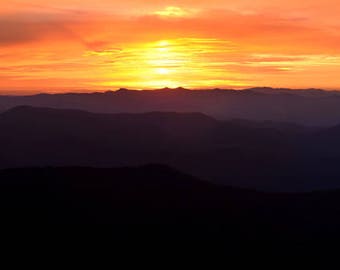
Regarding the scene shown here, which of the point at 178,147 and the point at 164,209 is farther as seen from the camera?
the point at 178,147

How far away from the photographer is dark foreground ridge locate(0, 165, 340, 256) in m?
44.6

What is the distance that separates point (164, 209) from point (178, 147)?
86911 millimetres

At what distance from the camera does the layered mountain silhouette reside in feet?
380

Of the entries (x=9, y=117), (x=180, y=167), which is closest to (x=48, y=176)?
(x=180, y=167)

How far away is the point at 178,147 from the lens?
13588 centimetres

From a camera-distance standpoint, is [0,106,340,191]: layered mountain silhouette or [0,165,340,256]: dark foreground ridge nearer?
[0,165,340,256]: dark foreground ridge

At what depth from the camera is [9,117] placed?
15075 cm

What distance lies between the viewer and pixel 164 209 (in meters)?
49.1

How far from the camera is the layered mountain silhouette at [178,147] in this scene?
115688 millimetres

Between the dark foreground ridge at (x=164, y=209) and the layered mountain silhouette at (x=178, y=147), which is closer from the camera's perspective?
the dark foreground ridge at (x=164, y=209)

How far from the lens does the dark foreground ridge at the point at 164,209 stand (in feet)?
146

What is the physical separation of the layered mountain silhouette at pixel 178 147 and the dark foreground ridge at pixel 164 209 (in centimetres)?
5054

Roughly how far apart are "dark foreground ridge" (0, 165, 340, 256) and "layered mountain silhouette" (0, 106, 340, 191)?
1990 inches

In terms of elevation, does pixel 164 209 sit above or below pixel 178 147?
above
